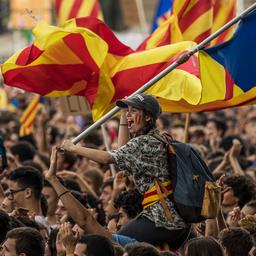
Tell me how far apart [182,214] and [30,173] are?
271 cm

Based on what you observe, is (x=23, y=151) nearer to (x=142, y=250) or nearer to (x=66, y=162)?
(x=66, y=162)

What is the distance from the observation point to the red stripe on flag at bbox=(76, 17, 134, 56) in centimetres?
1260

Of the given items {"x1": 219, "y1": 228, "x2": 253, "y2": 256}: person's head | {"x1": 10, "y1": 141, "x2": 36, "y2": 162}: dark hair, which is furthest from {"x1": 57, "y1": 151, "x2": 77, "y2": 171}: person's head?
{"x1": 219, "y1": 228, "x2": 253, "y2": 256}: person's head

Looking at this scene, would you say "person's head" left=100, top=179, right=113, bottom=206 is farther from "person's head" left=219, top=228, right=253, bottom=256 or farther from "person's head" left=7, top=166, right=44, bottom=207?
"person's head" left=219, top=228, right=253, bottom=256

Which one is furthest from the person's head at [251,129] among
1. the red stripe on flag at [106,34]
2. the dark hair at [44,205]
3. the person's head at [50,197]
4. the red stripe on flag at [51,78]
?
the dark hair at [44,205]

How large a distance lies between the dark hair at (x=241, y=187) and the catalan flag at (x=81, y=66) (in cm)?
102

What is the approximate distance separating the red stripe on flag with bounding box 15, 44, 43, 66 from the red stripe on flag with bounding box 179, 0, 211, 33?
192 centimetres

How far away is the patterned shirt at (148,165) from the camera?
970 cm

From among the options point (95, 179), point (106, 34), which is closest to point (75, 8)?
point (95, 179)

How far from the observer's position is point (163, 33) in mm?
13625

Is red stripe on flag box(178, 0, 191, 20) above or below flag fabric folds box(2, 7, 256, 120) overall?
above

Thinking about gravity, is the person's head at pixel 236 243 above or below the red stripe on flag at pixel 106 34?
below

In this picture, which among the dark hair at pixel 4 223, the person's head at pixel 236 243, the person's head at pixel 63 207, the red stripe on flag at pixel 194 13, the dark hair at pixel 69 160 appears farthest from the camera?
the dark hair at pixel 69 160

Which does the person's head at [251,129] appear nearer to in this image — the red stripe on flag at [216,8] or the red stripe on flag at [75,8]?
the red stripe on flag at [75,8]
